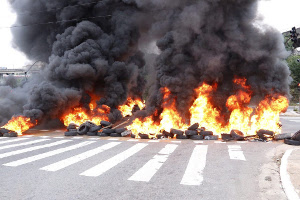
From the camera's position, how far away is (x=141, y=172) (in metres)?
6.63

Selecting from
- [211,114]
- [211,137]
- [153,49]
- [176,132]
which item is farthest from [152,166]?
[153,49]

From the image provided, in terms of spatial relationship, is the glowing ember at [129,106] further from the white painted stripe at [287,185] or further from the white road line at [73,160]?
the white painted stripe at [287,185]

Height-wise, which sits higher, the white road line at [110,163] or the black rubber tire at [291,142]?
the black rubber tire at [291,142]

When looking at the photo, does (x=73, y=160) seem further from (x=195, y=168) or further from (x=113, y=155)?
(x=195, y=168)

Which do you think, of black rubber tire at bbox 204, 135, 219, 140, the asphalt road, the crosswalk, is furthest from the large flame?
the asphalt road

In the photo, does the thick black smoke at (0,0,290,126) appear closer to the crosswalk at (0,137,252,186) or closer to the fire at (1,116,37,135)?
the fire at (1,116,37,135)

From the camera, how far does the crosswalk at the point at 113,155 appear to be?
661 centimetres

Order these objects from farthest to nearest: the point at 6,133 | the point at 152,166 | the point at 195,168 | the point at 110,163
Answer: the point at 6,133 → the point at 110,163 → the point at 152,166 → the point at 195,168

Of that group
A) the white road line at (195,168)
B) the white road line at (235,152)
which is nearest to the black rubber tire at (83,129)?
the white road line at (195,168)

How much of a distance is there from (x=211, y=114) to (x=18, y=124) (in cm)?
1026

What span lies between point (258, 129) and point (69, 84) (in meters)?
12.1

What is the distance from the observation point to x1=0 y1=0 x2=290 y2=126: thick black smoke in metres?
13.5

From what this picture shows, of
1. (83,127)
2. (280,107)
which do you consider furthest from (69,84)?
(280,107)

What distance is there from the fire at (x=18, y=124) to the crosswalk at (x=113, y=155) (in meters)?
2.96
